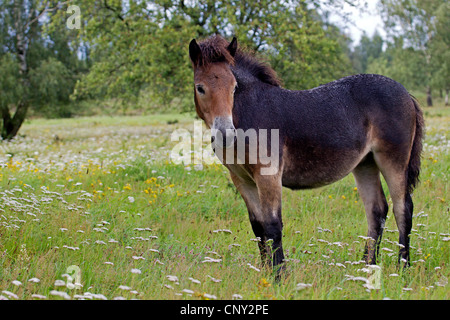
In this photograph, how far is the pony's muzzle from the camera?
3.64 m

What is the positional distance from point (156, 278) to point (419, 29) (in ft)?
142

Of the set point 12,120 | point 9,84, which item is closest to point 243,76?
point 9,84

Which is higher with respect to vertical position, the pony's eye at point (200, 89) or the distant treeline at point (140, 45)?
the distant treeline at point (140, 45)

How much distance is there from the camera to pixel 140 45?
15109 millimetres

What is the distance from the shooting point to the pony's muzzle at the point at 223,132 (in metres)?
3.64

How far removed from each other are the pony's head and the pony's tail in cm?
259

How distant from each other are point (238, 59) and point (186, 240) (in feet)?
7.68

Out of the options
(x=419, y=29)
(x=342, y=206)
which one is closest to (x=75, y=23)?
(x=342, y=206)

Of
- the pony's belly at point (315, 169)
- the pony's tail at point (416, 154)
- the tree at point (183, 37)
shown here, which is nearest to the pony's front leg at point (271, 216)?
the pony's belly at point (315, 169)

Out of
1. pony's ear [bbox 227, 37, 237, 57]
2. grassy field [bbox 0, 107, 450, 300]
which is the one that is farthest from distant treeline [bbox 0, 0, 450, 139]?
pony's ear [bbox 227, 37, 237, 57]

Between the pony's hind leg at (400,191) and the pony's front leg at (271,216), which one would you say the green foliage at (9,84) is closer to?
the pony's front leg at (271,216)

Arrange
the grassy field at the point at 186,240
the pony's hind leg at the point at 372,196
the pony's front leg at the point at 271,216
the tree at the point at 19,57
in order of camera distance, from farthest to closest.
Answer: the tree at the point at 19,57 < the pony's hind leg at the point at 372,196 < the pony's front leg at the point at 271,216 < the grassy field at the point at 186,240

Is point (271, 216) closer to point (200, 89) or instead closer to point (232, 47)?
point (200, 89)

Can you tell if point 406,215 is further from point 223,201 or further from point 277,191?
point 223,201
